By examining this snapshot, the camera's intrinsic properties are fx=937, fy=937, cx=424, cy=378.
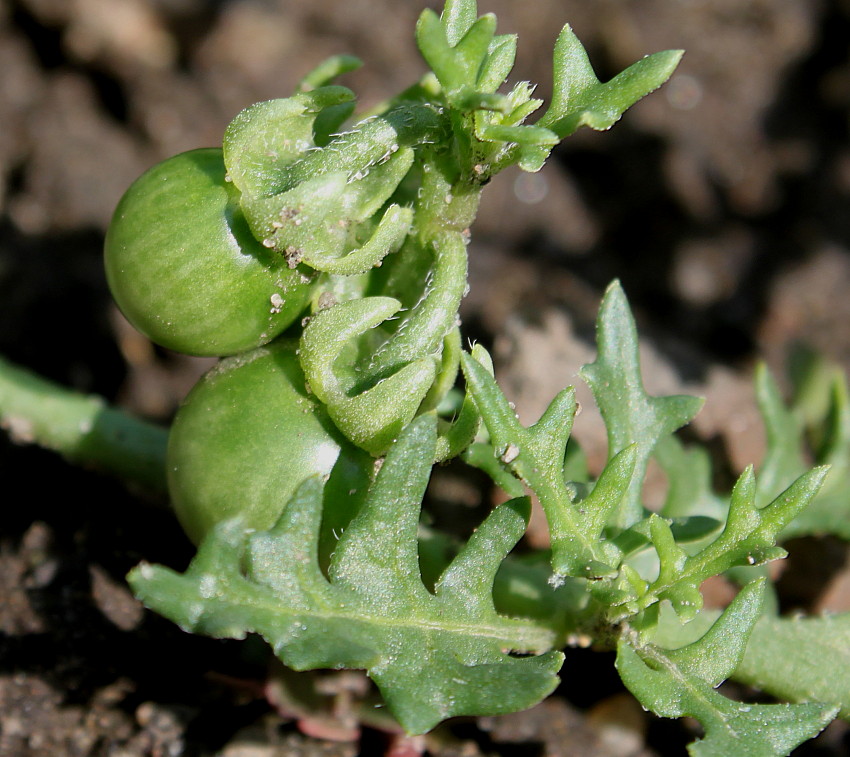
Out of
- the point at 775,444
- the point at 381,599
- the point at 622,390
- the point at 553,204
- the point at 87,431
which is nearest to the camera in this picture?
the point at 381,599

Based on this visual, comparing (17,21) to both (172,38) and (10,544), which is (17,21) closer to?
(172,38)

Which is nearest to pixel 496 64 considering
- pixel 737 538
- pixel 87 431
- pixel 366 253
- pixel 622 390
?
pixel 366 253

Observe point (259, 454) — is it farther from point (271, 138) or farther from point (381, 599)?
point (271, 138)

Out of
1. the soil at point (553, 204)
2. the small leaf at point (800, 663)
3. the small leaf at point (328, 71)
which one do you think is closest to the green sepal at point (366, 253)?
the small leaf at point (328, 71)

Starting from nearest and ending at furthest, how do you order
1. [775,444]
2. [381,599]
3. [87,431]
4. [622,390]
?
1. [381,599]
2. [622,390]
3. [87,431]
4. [775,444]

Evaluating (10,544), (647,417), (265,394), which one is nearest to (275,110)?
(265,394)

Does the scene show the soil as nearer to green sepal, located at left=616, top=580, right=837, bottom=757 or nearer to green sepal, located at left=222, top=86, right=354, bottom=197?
green sepal, located at left=616, top=580, right=837, bottom=757
